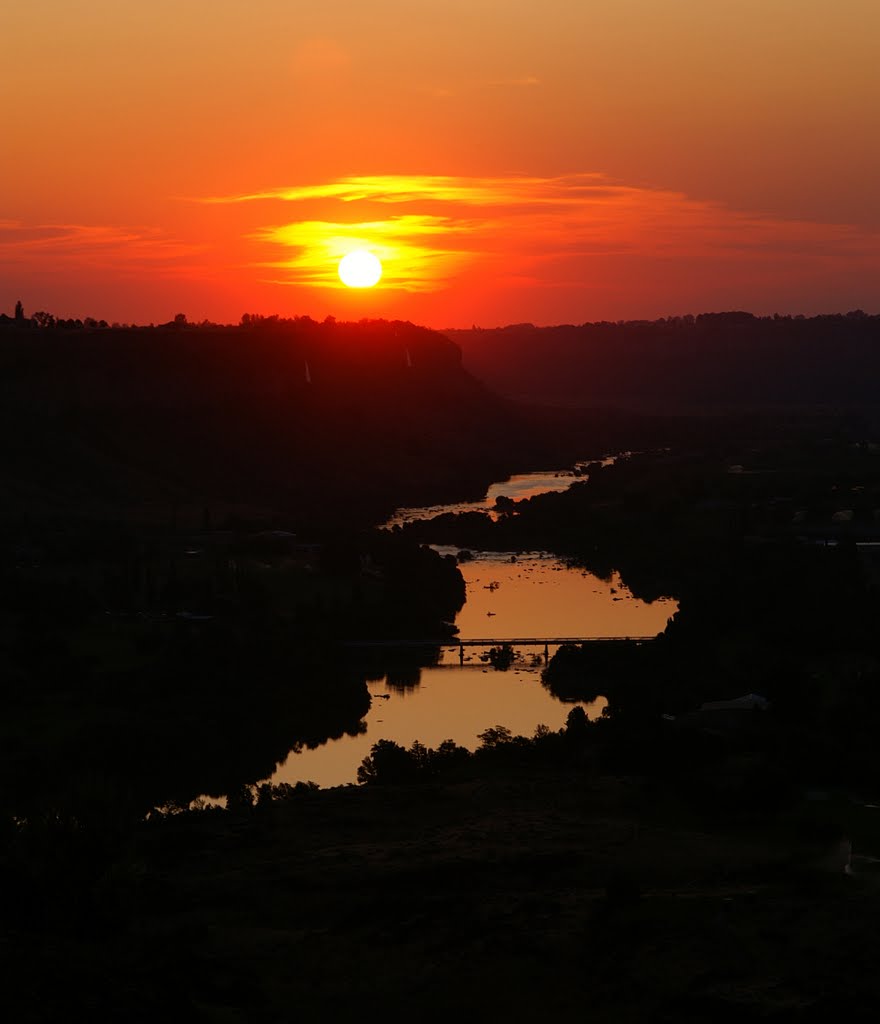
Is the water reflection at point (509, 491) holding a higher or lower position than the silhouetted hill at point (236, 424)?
lower

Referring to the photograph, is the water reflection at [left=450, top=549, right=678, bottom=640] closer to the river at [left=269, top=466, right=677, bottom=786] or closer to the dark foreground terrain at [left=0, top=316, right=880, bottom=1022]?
the river at [left=269, top=466, right=677, bottom=786]

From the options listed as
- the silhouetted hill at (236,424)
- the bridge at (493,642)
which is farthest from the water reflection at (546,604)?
the silhouetted hill at (236,424)

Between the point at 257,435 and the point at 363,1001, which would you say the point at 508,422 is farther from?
the point at 363,1001

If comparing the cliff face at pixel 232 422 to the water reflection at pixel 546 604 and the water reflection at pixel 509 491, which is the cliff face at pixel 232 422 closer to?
the water reflection at pixel 509 491

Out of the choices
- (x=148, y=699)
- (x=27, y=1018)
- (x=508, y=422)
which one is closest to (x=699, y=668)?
(x=148, y=699)

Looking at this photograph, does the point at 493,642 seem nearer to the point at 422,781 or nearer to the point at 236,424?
the point at 422,781

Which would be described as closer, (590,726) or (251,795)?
(251,795)
